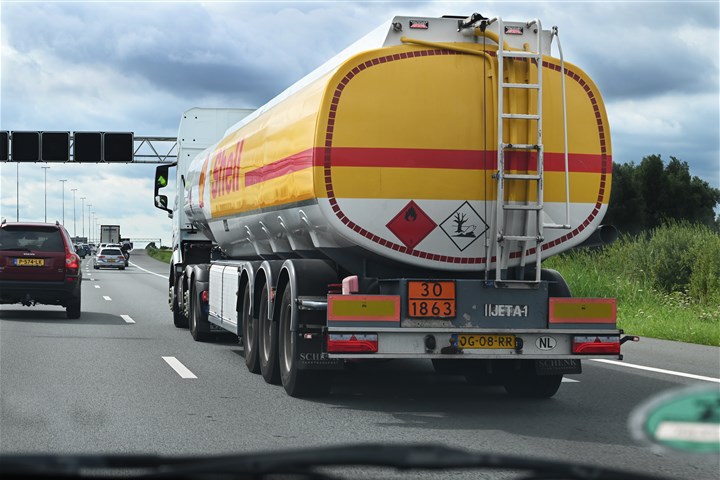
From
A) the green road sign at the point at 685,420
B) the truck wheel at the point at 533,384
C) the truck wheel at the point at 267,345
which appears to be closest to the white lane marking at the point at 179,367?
the truck wheel at the point at 267,345

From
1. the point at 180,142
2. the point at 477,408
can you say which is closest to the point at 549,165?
the point at 477,408

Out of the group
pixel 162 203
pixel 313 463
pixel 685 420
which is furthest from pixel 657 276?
pixel 685 420

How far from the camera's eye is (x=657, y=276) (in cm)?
2445

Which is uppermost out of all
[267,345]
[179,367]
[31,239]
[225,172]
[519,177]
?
[225,172]

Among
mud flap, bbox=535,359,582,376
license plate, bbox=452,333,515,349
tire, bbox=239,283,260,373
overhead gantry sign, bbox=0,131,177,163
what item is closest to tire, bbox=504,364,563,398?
mud flap, bbox=535,359,582,376

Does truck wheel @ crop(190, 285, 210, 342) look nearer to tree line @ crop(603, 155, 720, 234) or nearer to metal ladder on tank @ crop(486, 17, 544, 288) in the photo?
metal ladder on tank @ crop(486, 17, 544, 288)

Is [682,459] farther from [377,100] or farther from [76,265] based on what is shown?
[76,265]

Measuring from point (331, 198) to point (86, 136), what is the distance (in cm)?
4452

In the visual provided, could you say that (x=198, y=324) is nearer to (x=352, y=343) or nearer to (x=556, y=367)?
(x=556, y=367)

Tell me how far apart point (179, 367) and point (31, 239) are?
9388mm

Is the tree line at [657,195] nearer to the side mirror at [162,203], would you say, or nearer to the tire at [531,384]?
the side mirror at [162,203]

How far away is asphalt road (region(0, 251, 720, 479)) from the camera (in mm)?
7426

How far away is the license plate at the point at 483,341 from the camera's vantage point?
29.4ft

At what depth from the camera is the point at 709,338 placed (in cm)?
1598
